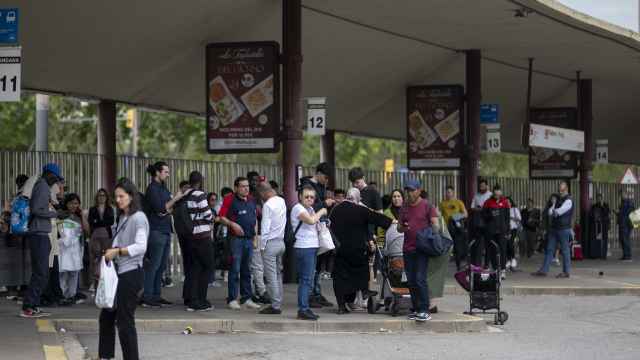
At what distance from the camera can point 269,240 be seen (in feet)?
50.5

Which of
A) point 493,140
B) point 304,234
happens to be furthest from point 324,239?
point 493,140

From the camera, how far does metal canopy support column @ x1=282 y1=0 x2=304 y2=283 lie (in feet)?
66.5

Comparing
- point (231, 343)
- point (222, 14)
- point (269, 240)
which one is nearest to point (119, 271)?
point (231, 343)

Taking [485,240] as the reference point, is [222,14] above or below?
above

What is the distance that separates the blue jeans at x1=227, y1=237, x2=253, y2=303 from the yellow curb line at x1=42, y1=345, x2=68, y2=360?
4.41 m

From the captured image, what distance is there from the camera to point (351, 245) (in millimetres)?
15695

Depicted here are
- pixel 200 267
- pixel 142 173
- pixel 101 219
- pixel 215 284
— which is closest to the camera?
pixel 200 267

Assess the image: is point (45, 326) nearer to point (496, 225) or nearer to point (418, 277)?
point (418, 277)

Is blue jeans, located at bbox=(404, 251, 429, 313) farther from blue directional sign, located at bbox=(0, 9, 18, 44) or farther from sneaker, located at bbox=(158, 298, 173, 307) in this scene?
blue directional sign, located at bbox=(0, 9, 18, 44)

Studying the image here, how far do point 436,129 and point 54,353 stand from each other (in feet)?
52.3

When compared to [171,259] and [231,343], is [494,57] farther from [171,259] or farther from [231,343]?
[231,343]

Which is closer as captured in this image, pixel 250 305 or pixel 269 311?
pixel 269 311

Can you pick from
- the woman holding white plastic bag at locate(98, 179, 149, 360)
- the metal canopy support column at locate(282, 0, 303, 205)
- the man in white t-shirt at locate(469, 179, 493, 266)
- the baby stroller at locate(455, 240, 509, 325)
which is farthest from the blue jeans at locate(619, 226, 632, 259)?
the woman holding white plastic bag at locate(98, 179, 149, 360)

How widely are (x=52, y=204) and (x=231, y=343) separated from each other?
345 centimetres
